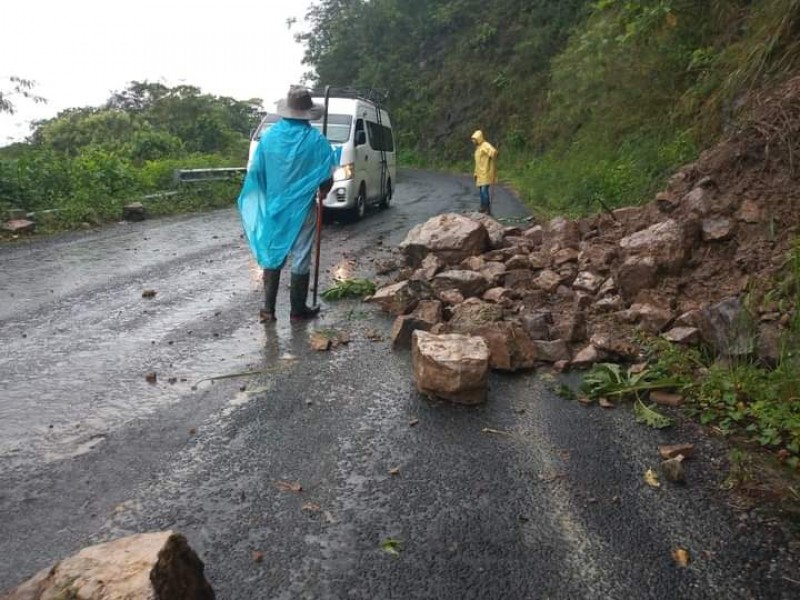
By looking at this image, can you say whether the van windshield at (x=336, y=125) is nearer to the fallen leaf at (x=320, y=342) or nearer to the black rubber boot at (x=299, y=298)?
the black rubber boot at (x=299, y=298)

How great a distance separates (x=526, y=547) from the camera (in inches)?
107

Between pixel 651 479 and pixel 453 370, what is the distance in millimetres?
1273

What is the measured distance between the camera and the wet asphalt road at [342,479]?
2.55 metres

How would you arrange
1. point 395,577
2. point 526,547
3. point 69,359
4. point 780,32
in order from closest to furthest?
point 395,577 → point 526,547 → point 69,359 → point 780,32

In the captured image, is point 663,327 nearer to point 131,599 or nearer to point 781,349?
point 781,349

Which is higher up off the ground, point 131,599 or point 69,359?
point 131,599

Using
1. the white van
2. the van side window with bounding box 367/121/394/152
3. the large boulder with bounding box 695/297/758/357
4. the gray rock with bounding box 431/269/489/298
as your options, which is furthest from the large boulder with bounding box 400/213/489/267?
the van side window with bounding box 367/121/394/152

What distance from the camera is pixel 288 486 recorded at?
315cm

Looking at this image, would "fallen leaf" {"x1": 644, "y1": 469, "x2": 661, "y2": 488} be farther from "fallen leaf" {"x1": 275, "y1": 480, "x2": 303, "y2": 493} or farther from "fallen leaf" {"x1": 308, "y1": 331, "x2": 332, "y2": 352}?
"fallen leaf" {"x1": 308, "y1": 331, "x2": 332, "y2": 352}

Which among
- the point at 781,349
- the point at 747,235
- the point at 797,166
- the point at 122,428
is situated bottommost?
the point at 122,428

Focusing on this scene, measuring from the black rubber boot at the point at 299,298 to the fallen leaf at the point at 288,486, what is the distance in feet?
9.85

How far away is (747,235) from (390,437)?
3364 mm

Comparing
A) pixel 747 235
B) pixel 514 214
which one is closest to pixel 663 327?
pixel 747 235

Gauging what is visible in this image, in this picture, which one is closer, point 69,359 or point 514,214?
point 69,359
